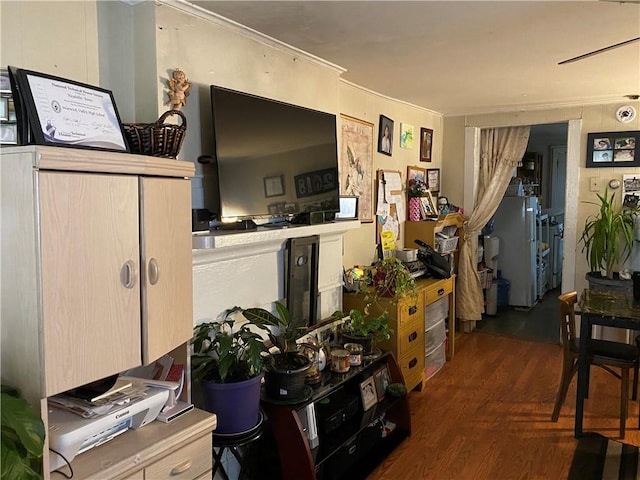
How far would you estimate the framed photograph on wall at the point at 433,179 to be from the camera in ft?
16.8

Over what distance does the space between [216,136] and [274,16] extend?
61 cm

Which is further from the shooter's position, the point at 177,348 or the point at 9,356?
the point at 177,348

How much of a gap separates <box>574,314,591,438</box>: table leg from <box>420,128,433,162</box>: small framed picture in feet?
7.83

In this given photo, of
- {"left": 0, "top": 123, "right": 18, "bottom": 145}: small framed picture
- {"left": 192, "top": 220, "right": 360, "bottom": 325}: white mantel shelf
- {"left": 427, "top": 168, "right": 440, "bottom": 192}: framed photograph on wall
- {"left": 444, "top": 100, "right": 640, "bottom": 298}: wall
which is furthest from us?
{"left": 427, "top": 168, "right": 440, "bottom": 192}: framed photograph on wall

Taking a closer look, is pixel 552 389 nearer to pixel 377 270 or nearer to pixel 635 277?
pixel 635 277

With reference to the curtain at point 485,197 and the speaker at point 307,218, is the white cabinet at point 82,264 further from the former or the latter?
the curtain at point 485,197

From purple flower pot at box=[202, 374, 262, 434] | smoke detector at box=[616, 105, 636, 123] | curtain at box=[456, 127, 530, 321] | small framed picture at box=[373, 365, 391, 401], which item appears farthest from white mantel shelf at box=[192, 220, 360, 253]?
smoke detector at box=[616, 105, 636, 123]

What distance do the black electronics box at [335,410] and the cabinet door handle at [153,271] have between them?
132cm

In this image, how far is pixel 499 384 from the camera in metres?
3.96

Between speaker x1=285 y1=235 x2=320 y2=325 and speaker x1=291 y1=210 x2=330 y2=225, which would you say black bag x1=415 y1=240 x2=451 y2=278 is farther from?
speaker x1=291 y1=210 x2=330 y2=225

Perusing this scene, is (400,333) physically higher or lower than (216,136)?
lower

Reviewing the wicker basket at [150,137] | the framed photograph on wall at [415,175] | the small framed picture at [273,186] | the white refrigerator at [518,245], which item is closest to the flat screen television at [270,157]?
the small framed picture at [273,186]

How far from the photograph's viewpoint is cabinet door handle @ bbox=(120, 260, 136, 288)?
1.50 metres

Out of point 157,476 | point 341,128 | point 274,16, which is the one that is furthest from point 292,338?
point 341,128
